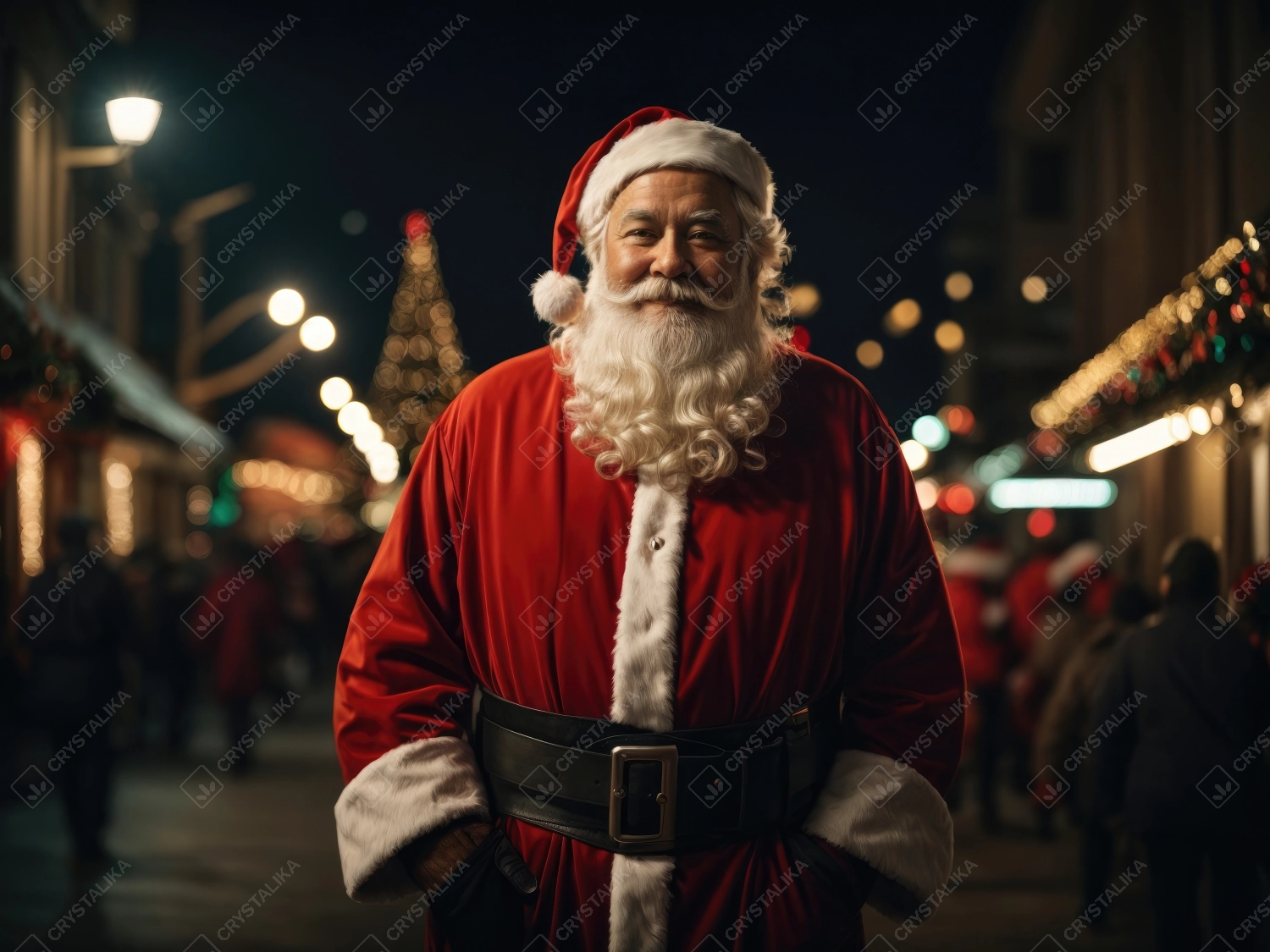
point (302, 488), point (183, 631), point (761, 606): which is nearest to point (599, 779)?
point (761, 606)

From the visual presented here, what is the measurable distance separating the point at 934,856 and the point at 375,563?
1.37 meters

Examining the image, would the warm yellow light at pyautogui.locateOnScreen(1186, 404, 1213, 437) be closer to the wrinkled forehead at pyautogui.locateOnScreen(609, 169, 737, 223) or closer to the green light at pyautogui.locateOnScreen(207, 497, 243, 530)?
the wrinkled forehead at pyautogui.locateOnScreen(609, 169, 737, 223)

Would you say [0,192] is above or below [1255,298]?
above

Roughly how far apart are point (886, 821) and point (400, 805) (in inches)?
39.5

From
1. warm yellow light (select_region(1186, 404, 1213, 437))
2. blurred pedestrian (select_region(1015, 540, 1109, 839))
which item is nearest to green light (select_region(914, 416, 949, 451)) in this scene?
warm yellow light (select_region(1186, 404, 1213, 437))

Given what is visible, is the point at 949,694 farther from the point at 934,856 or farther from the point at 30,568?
the point at 30,568

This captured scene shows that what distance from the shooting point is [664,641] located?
8.98 ft

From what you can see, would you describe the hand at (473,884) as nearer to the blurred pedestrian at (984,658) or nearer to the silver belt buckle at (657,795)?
the silver belt buckle at (657,795)

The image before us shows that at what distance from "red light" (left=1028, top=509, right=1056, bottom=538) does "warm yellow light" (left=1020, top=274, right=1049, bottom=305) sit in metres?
5.12

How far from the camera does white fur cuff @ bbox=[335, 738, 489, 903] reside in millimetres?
2775

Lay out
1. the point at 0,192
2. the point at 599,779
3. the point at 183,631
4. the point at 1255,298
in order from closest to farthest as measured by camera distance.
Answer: the point at 599,779, the point at 1255,298, the point at 183,631, the point at 0,192

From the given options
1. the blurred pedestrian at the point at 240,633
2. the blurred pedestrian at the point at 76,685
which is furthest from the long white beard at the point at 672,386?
the blurred pedestrian at the point at 240,633

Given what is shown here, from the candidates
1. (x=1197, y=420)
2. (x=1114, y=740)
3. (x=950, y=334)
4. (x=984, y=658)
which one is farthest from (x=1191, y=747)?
(x=950, y=334)

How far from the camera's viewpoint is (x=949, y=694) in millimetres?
2910
